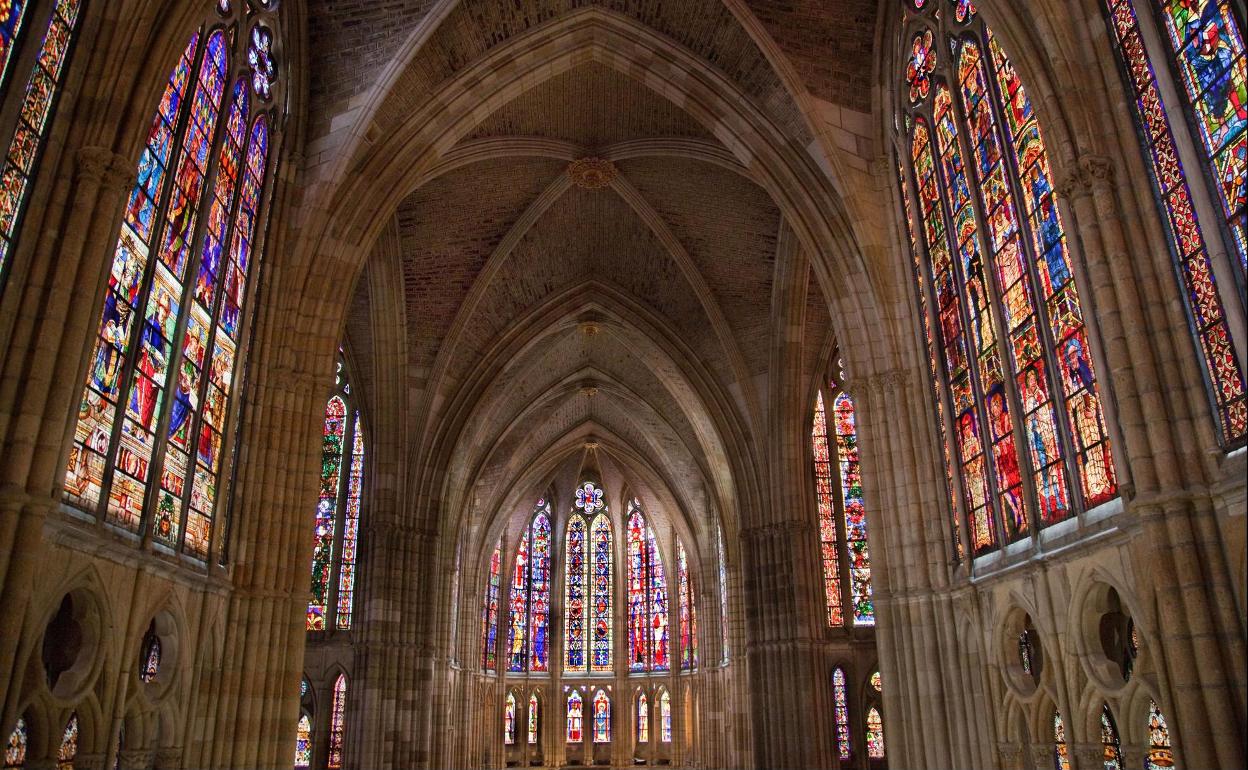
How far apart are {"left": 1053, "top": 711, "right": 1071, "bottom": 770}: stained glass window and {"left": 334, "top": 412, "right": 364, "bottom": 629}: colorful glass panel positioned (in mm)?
16321

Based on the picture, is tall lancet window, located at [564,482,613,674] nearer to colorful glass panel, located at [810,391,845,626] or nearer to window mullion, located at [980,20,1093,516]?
colorful glass panel, located at [810,391,845,626]

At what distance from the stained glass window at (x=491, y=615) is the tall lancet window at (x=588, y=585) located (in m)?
3.05

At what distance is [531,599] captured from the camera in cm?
3819

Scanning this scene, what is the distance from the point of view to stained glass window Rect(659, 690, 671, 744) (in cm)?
3669

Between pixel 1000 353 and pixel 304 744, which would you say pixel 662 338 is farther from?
pixel 1000 353

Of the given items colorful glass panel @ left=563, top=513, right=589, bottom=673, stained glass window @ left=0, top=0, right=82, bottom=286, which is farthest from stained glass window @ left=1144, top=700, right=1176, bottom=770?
colorful glass panel @ left=563, top=513, right=589, bottom=673

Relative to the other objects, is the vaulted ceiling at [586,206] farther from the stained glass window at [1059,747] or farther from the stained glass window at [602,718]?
the stained glass window at [602,718]

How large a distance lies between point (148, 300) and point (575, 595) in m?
30.5

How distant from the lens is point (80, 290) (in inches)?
323

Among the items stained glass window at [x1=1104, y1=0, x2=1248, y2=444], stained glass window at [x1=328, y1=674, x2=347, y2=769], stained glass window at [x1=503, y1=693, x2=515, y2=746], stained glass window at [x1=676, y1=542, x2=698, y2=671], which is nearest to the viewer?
stained glass window at [x1=1104, y1=0, x2=1248, y2=444]

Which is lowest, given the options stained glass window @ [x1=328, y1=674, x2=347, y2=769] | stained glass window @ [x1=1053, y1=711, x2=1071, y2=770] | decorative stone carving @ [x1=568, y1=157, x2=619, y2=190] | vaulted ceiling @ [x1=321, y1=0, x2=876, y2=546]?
stained glass window @ [x1=1053, y1=711, x2=1071, y2=770]

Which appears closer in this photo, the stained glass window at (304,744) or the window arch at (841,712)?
the window arch at (841,712)

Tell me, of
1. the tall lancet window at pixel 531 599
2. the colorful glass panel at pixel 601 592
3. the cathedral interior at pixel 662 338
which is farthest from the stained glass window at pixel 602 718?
the cathedral interior at pixel 662 338

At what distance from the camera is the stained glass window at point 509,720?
36.3m
